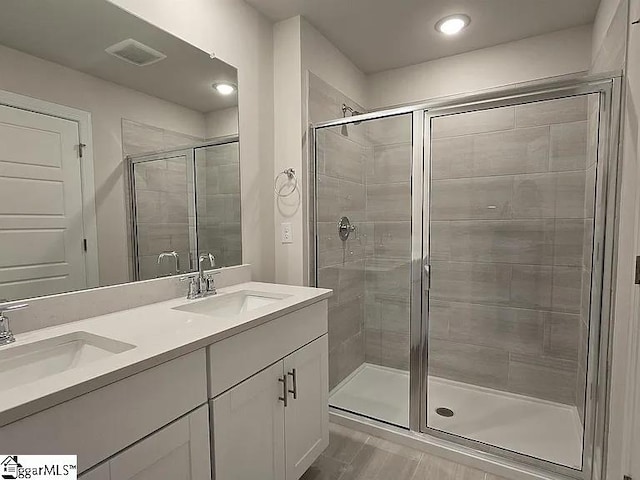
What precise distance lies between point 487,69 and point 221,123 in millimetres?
1922

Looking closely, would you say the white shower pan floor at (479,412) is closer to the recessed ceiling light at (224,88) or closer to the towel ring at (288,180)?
the towel ring at (288,180)

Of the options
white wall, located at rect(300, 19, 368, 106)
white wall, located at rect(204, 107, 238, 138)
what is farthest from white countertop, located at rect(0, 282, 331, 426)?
white wall, located at rect(300, 19, 368, 106)

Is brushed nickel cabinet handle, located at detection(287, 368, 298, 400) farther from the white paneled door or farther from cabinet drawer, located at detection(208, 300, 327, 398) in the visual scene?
the white paneled door

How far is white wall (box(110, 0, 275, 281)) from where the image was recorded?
5.88ft

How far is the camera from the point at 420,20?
2.19 metres

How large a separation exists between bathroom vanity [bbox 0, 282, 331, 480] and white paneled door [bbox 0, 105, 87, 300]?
19cm

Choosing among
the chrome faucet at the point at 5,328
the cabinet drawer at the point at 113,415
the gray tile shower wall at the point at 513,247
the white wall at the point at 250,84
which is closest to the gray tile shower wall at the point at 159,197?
the white wall at the point at 250,84

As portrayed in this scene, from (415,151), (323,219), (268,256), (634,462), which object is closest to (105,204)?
(268,256)

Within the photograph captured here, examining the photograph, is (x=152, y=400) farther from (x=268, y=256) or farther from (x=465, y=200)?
(x=465, y=200)

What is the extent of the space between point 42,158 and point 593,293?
237 cm

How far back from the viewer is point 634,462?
1286mm

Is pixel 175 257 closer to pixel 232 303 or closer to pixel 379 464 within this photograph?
pixel 232 303

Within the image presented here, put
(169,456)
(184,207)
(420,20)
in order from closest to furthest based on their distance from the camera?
(169,456) → (184,207) → (420,20)

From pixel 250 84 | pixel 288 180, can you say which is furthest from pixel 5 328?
pixel 250 84
